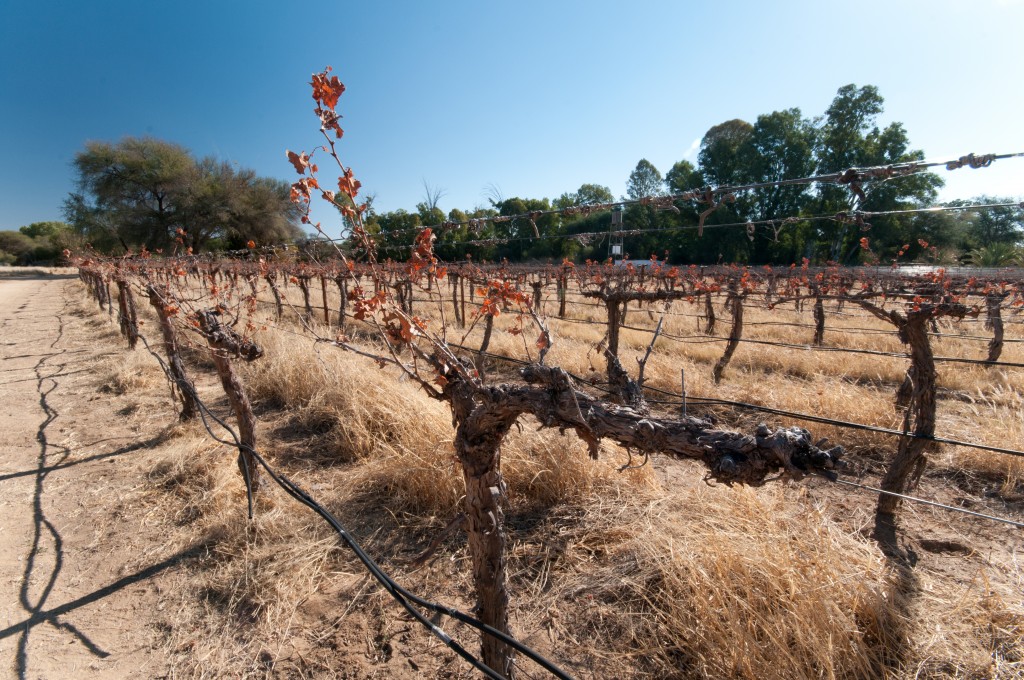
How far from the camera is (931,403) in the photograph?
10.2 ft

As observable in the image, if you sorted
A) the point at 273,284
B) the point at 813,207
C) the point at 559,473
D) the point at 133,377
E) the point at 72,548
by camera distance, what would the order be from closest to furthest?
1. the point at 72,548
2. the point at 559,473
3. the point at 273,284
4. the point at 133,377
5. the point at 813,207

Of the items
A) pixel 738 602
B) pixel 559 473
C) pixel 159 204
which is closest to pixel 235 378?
pixel 559 473

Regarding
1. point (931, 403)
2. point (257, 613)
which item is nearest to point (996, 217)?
point (931, 403)

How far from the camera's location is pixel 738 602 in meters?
2.00

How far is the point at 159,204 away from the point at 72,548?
113ft

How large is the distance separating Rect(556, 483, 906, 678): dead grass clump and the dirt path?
7.28 feet

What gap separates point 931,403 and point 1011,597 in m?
1.50

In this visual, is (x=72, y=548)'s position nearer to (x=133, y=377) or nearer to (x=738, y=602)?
(x=133, y=377)

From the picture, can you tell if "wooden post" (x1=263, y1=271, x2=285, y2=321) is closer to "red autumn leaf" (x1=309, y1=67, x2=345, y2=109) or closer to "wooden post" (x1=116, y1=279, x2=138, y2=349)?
"red autumn leaf" (x1=309, y1=67, x2=345, y2=109)

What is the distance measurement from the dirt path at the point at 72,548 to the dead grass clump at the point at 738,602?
222 centimetres

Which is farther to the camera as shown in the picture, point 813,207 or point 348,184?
point 813,207

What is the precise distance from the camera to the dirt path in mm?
2217

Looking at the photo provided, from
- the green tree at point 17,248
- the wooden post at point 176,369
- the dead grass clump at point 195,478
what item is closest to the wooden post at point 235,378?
the dead grass clump at point 195,478

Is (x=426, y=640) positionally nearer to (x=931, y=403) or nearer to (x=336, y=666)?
(x=336, y=666)
